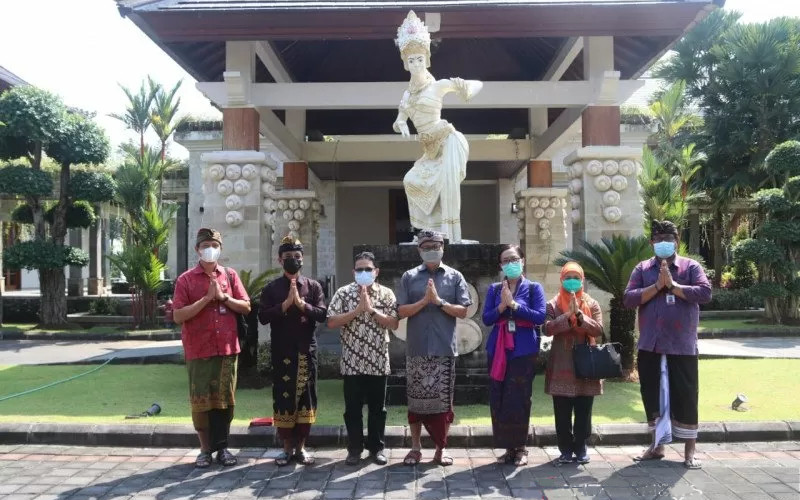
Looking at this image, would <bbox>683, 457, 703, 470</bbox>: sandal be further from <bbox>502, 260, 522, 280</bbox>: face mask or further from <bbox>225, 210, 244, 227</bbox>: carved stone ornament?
<bbox>225, 210, 244, 227</bbox>: carved stone ornament

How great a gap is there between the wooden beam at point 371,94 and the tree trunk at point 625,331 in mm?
3464

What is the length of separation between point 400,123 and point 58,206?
42.6ft

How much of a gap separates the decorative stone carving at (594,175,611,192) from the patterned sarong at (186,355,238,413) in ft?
21.3

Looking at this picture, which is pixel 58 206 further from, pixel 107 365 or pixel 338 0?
pixel 338 0

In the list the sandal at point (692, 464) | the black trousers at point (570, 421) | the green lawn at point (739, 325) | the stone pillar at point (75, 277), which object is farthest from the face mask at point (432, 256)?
the stone pillar at point (75, 277)

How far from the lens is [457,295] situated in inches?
195

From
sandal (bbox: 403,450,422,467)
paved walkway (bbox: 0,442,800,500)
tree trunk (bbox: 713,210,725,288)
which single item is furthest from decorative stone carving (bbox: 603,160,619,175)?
tree trunk (bbox: 713,210,725,288)

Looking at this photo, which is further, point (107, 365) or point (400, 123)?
point (107, 365)

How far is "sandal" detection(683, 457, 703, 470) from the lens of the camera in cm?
468

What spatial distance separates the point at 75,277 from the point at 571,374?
22.3 meters

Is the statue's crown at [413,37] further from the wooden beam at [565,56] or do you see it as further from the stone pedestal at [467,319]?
the wooden beam at [565,56]

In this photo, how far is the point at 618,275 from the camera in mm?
7863

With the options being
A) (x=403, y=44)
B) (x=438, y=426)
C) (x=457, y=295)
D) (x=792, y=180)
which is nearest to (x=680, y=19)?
(x=403, y=44)

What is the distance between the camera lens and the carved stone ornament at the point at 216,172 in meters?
9.55
